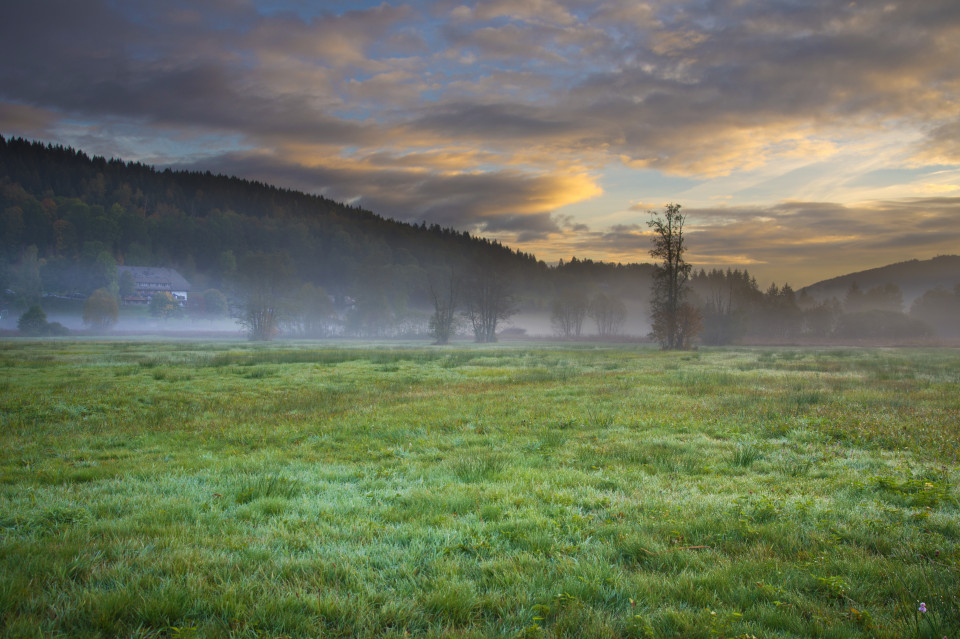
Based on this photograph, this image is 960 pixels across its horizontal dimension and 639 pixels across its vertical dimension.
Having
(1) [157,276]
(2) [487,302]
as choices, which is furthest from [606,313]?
(1) [157,276]

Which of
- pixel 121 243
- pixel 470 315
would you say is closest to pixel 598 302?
pixel 470 315

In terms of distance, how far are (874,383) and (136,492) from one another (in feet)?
94.6

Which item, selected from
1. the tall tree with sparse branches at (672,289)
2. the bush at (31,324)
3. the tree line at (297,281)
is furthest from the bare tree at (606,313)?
the bush at (31,324)

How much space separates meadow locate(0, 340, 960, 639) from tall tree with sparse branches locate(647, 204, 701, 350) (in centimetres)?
4503

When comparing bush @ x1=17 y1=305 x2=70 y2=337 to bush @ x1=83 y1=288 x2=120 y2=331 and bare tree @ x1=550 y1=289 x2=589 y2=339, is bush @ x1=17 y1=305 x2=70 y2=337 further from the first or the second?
bare tree @ x1=550 y1=289 x2=589 y2=339

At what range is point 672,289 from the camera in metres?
59.9

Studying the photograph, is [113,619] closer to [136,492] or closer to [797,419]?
[136,492]

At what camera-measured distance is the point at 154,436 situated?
12453 mm

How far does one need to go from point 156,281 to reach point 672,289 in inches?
6166

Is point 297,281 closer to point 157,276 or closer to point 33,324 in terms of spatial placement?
point 33,324

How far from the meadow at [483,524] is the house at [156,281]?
513 feet

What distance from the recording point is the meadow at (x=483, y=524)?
4113mm

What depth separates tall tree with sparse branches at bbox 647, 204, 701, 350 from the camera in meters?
58.6

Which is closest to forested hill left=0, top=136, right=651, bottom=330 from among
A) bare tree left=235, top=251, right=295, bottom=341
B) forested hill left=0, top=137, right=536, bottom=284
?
forested hill left=0, top=137, right=536, bottom=284
